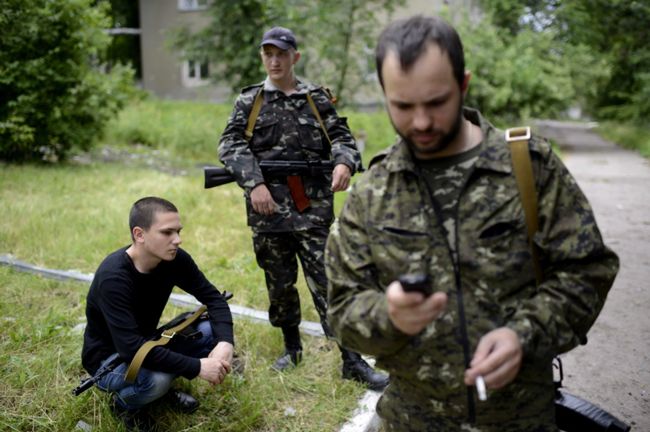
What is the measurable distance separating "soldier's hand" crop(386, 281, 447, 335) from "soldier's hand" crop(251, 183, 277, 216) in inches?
81.9

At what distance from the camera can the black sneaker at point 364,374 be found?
3.43 meters

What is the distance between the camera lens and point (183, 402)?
10.4ft

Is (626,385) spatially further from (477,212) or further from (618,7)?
(618,7)

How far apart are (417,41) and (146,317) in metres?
2.27

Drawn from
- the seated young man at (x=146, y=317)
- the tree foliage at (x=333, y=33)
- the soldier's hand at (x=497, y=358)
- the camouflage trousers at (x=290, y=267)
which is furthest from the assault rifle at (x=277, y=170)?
the tree foliage at (x=333, y=33)

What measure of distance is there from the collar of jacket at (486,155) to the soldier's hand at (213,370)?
1.65 m

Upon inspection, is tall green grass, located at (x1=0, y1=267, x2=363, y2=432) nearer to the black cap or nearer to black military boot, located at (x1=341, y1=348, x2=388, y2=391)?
black military boot, located at (x1=341, y1=348, x2=388, y2=391)

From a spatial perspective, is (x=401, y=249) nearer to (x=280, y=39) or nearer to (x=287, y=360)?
(x=280, y=39)

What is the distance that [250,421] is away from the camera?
3.07 m

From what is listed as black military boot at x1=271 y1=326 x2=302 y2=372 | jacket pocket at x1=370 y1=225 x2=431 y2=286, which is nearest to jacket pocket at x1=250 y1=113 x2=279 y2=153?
black military boot at x1=271 y1=326 x2=302 y2=372

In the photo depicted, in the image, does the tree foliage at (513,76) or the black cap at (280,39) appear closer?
the black cap at (280,39)

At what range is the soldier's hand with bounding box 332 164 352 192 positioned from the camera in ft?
10.9

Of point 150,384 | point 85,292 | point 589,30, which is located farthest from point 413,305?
point 589,30

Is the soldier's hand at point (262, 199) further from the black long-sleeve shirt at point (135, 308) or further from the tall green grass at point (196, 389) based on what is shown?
the tall green grass at point (196, 389)
